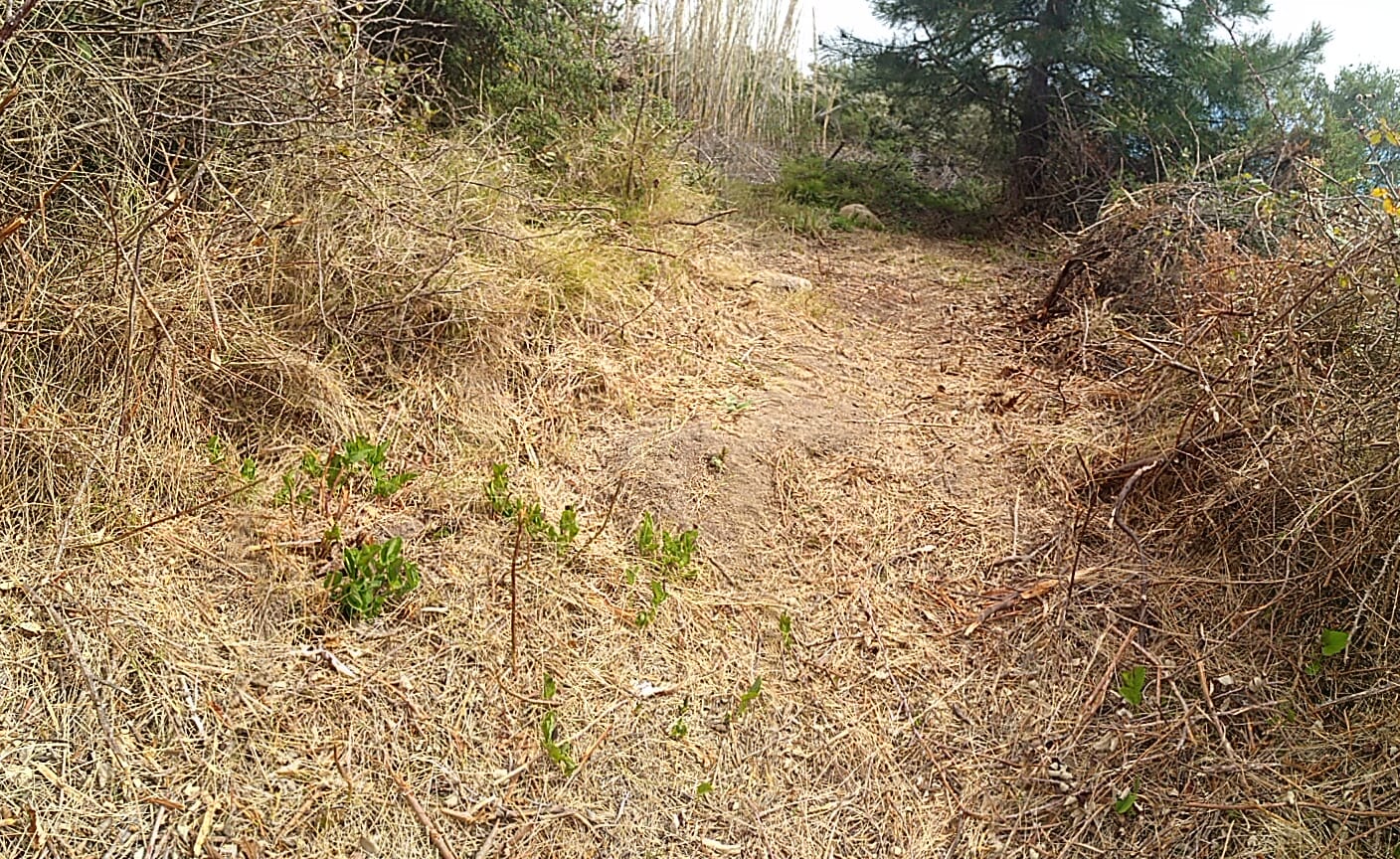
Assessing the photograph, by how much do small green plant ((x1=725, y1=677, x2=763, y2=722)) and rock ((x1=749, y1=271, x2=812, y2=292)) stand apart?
7.83 feet

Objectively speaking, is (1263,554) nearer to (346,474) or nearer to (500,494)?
(500,494)

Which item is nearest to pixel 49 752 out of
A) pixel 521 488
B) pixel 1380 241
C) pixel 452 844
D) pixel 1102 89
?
pixel 452 844

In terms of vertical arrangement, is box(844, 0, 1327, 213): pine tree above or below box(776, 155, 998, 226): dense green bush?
above

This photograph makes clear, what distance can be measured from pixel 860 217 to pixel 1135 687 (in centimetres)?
427

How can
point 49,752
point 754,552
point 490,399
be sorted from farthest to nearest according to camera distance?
point 490,399 < point 754,552 < point 49,752

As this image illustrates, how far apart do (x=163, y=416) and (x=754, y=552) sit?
1.55 m

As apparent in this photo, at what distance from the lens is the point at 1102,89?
546 cm

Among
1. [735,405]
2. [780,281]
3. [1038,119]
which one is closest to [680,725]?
[735,405]

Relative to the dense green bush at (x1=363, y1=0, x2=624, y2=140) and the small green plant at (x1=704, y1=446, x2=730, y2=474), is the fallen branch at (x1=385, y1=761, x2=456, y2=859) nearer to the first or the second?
the small green plant at (x1=704, y1=446, x2=730, y2=474)


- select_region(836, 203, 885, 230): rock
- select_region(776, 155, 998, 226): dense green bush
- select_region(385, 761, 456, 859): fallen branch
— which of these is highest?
select_region(776, 155, 998, 226): dense green bush

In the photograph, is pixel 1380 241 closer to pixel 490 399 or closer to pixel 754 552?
pixel 754 552

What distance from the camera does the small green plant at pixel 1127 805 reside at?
194 centimetres

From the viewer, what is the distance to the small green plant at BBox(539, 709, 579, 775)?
193cm

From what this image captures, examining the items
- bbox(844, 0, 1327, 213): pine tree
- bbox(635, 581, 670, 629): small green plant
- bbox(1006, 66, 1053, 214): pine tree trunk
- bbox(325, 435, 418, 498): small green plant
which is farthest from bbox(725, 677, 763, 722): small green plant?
bbox(1006, 66, 1053, 214): pine tree trunk
